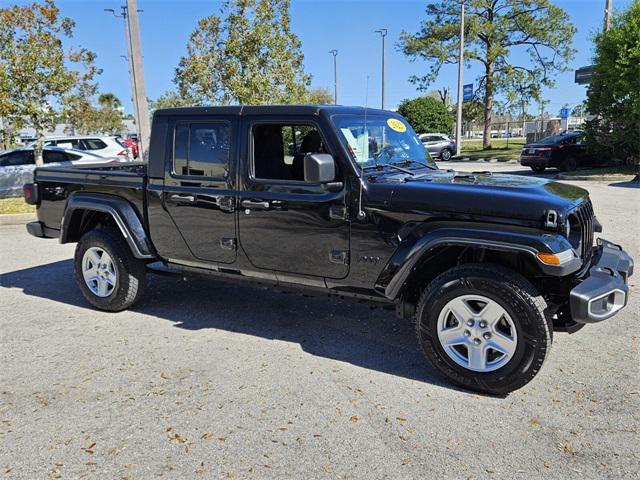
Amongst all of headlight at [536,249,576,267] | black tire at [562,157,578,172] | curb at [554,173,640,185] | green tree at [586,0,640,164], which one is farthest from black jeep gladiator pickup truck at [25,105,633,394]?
black tire at [562,157,578,172]

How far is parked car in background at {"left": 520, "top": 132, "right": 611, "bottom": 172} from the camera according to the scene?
65.5 ft

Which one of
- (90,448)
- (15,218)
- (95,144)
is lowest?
(90,448)

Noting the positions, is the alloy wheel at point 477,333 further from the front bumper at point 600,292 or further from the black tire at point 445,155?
the black tire at point 445,155

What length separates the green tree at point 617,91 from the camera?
16406 millimetres

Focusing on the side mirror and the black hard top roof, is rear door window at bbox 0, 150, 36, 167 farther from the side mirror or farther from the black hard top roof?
the side mirror

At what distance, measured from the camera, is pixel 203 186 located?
4.50 m

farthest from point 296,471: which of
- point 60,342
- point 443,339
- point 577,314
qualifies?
point 60,342

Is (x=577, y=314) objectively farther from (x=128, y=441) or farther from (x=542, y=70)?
(x=542, y=70)

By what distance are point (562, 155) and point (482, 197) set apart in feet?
61.4

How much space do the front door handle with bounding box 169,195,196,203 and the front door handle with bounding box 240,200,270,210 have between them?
518 mm

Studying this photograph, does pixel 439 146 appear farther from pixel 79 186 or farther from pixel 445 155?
pixel 79 186

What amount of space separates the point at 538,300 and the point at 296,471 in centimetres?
176

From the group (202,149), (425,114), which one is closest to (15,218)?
(202,149)

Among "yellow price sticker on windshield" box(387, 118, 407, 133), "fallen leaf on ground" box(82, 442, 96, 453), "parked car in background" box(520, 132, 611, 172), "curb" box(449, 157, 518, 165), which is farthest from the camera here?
"curb" box(449, 157, 518, 165)
